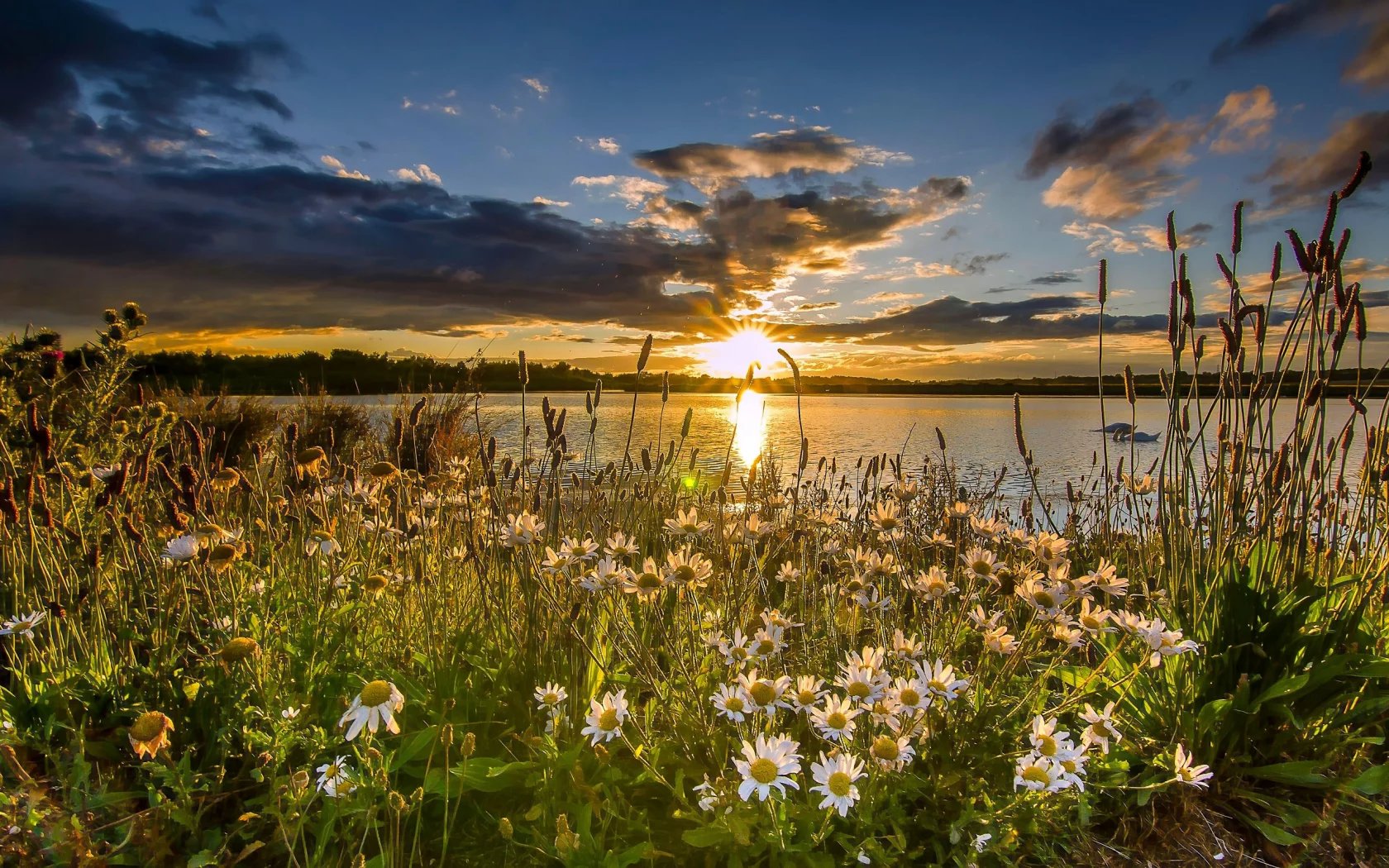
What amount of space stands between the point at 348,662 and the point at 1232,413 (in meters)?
3.56

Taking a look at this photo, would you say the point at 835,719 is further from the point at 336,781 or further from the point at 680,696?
the point at 336,781

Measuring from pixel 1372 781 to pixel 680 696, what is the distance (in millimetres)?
2003

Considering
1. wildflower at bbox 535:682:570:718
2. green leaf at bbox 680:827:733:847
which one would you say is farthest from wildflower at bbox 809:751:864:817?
wildflower at bbox 535:682:570:718

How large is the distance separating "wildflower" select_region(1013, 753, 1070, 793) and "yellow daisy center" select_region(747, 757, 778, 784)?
0.64 meters

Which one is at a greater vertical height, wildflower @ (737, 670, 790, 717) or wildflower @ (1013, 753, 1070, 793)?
wildflower @ (737, 670, 790, 717)

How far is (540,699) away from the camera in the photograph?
6.48 ft

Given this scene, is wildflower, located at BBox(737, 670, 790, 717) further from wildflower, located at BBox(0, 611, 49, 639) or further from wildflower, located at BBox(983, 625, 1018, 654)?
wildflower, located at BBox(0, 611, 49, 639)

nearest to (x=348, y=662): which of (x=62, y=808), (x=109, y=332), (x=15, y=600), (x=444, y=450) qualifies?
(x=62, y=808)

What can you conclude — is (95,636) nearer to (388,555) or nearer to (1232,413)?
(388,555)

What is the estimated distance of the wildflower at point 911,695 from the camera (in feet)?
5.43

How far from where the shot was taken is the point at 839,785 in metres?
1.50

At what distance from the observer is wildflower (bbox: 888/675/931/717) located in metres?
1.66

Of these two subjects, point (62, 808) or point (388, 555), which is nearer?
point (62, 808)

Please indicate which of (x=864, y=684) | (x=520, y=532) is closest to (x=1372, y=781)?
(x=864, y=684)
